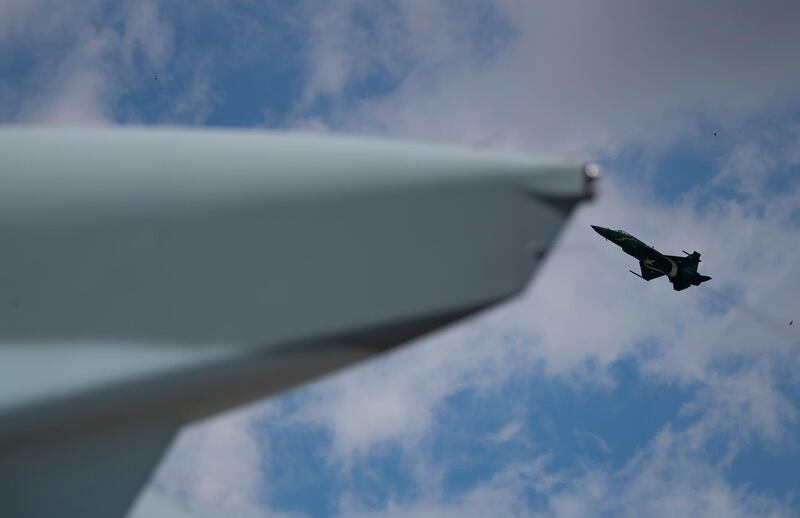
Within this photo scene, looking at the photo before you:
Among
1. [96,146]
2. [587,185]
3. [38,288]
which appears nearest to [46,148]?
[96,146]

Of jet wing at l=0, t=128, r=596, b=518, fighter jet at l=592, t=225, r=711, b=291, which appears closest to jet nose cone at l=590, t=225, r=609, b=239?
fighter jet at l=592, t=225, r=711, b=291

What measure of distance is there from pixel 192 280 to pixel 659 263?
43.5 m

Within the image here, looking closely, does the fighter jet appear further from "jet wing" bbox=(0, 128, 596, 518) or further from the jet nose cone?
"jet wing" bbox=(0, 128, 596, 518)

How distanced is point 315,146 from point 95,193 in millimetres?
1586

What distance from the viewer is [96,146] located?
6.23 metres

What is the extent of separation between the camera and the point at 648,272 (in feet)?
153

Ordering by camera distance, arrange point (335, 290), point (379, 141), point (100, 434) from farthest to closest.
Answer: point (379, 141) < point (100, 434) < point (335, 290)

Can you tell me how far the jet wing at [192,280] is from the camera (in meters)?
5.68

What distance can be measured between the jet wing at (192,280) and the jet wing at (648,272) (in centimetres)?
4225

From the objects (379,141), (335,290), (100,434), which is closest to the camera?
(335,290)

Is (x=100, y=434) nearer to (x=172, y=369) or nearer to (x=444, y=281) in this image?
(x=172, y=369)

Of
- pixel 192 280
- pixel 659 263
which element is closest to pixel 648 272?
pixel 659 263

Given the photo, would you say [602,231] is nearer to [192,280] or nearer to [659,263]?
[659,263]

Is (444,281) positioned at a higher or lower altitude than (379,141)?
lower
